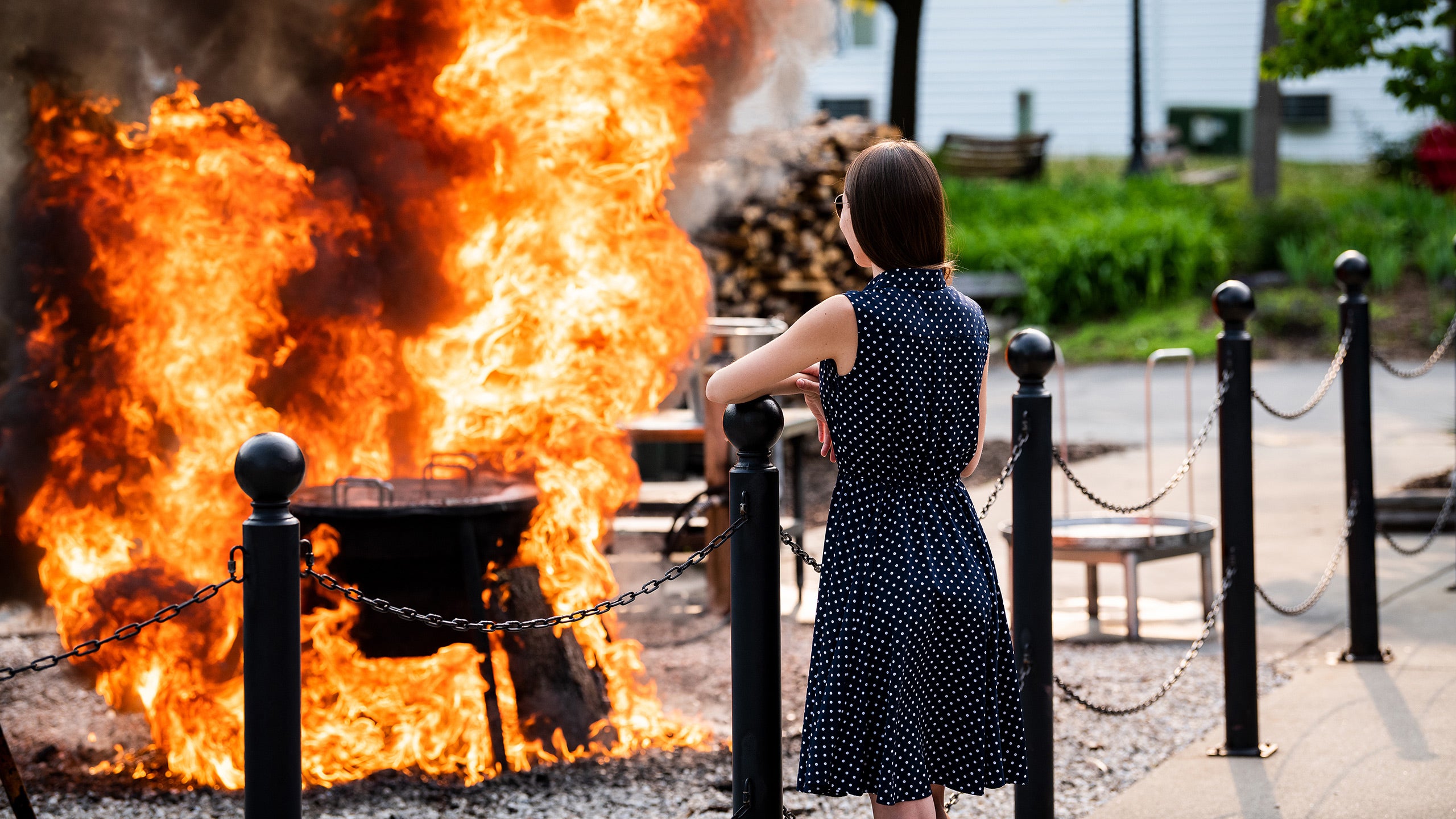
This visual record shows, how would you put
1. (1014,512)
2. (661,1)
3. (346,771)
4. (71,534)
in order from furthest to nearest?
1. (661,1)
2. (71,534)
3. (346,771)
4. (1014,512)

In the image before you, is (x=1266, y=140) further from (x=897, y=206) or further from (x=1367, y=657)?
(x=897, y=206)

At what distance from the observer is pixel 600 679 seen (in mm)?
4938

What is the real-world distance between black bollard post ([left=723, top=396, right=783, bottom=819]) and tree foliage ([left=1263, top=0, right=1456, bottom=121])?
21.1 ft

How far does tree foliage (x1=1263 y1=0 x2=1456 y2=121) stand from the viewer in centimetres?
830

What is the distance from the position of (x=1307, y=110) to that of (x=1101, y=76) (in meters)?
4.07

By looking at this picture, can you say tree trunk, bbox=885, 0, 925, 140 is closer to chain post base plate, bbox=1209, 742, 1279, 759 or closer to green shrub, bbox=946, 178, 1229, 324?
green shrub, bbox=946, 178, 1229, 324

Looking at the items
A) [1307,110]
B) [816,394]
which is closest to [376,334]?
[816,394]

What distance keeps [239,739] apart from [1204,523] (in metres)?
3.68

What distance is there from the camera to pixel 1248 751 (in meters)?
4.50

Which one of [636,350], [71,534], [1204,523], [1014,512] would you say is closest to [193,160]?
[71,534]

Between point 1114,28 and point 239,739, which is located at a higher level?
point 1114,28

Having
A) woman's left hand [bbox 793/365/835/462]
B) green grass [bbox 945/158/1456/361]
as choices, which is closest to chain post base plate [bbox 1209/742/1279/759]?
woman's left hand [bbox 793/365/835/462]

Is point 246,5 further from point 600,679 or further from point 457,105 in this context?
point 600,679

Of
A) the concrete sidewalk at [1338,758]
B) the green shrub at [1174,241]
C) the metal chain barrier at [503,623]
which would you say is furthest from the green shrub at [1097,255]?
the metal chain barrier at [503,623]
